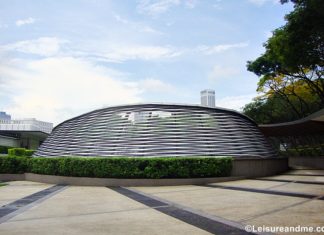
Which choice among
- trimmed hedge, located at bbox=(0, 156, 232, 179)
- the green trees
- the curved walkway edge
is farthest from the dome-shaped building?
the green trees

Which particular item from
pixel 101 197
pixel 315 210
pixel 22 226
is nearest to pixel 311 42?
pixel 315 210

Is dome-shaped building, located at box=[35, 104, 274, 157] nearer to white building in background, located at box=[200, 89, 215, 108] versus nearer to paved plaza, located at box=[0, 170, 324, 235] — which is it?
paved plaza, located at box=[0, 170, 324, 235]

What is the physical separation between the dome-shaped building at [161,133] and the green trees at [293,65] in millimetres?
4578

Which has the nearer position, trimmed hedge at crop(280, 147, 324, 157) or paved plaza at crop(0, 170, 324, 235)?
paved plaza at crop(0, 170, 324, 235)

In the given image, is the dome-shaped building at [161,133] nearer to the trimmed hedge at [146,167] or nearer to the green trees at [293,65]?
the trimmed hedge at [146,167]

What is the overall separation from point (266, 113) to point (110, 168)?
27.5 m

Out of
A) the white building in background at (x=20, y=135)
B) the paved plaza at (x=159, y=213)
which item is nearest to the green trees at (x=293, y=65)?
the paved plaza at (x=159, y=213)

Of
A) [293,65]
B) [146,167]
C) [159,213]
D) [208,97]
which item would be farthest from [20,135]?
[159,213]

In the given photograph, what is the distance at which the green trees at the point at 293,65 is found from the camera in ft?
47.6

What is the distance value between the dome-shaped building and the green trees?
4.58 meters

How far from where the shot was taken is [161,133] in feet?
57.7

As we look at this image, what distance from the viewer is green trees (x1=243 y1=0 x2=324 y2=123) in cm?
1450

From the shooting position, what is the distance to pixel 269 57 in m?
24.5

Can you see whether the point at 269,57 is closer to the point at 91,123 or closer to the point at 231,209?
the point at 91,123
